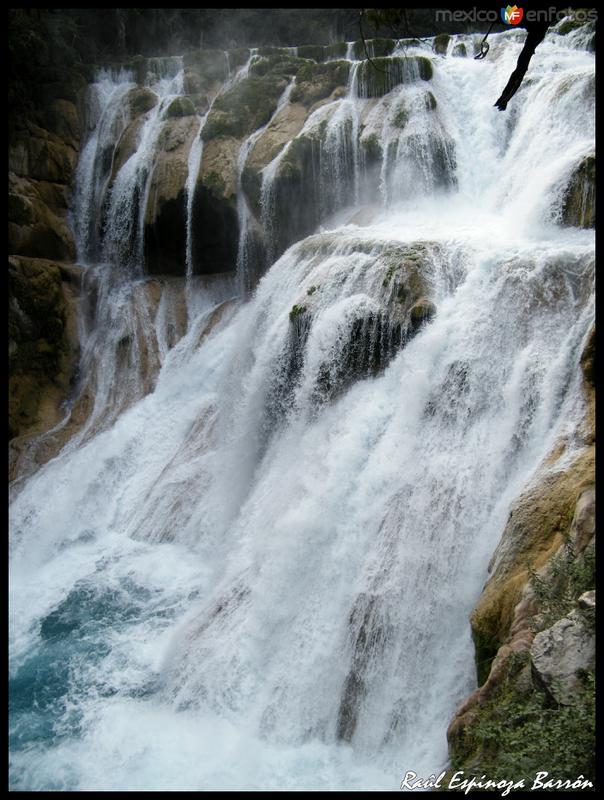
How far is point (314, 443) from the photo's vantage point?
33.0 feet

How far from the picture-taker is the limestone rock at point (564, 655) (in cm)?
464

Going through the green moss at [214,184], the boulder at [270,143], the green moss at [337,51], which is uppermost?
the green moss at [337,51]

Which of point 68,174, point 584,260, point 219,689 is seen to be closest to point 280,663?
point 219,689

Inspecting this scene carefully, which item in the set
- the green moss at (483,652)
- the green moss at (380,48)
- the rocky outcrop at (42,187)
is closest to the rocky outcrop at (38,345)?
the rocky outcrop at (42,187)

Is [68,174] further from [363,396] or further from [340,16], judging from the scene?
[340,16]

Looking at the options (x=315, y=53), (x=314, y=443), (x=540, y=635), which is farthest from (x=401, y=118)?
(x=540, y=635)

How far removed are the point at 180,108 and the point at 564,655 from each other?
17.9 meters

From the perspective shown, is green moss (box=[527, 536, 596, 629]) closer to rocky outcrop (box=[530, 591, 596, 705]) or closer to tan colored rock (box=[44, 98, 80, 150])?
rocky outcrop (box=[530, 591, 596, 705])

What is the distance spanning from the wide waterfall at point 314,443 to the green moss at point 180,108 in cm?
166

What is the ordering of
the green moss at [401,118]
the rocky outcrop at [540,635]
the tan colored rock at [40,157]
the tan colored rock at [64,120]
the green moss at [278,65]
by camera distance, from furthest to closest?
the green moss at [278,65] < the tan colored rock at [64,120] < the tan colored rock at [40,157] < the green moss at [401,118] < the rocky outcrop at [540,635]

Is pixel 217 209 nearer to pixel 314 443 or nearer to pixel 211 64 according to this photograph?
pixel 211 64

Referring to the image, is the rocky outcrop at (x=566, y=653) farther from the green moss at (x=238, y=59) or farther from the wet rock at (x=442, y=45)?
the green moss at (x=238, y=59)
